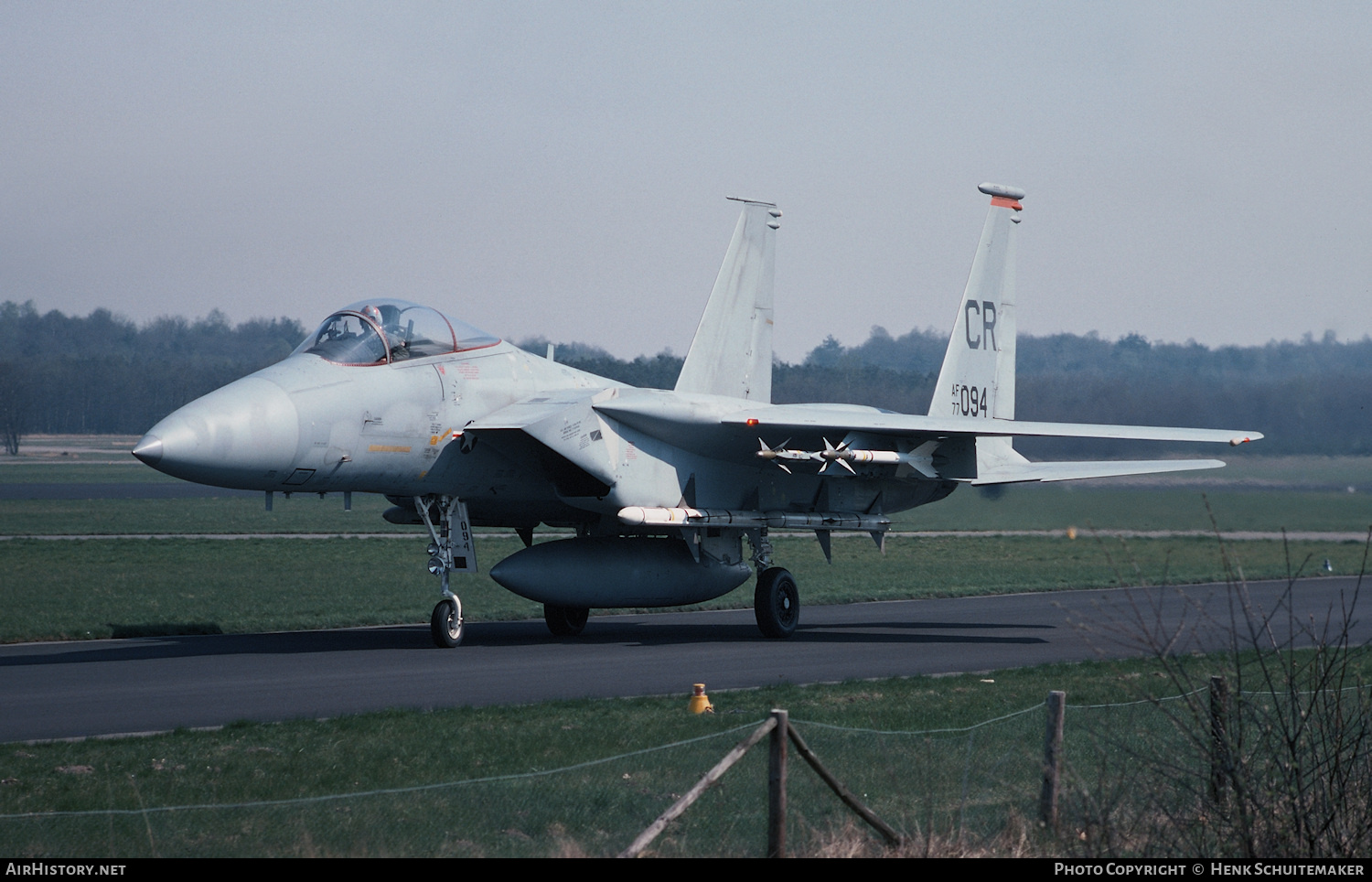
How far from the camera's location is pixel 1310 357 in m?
35.5

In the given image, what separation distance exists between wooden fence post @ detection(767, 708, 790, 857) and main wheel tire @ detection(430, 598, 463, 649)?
9430 millimetres

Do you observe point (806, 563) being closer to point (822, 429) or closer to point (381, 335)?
point (822, 429)

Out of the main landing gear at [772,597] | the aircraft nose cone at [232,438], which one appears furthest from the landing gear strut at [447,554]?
the main landing gear at [772,597]

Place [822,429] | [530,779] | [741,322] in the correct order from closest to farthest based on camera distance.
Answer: [530,779]
[822,429]
[741,322]

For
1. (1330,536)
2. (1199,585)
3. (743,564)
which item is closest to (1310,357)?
(1330,536)

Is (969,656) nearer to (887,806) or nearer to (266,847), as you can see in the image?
(887,806)

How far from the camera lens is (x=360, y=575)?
2469 centimetres

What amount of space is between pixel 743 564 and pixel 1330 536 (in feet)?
83.7

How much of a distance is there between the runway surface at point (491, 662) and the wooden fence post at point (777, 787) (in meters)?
3.36

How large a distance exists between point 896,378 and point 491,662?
148 feet

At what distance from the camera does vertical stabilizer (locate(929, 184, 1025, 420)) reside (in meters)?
20.2

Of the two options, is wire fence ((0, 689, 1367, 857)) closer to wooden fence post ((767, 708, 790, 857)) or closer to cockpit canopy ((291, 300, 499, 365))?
wooden fence post ((767, 708, 790, 857))

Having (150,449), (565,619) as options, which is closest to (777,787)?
(150,449)

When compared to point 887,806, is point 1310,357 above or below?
above
